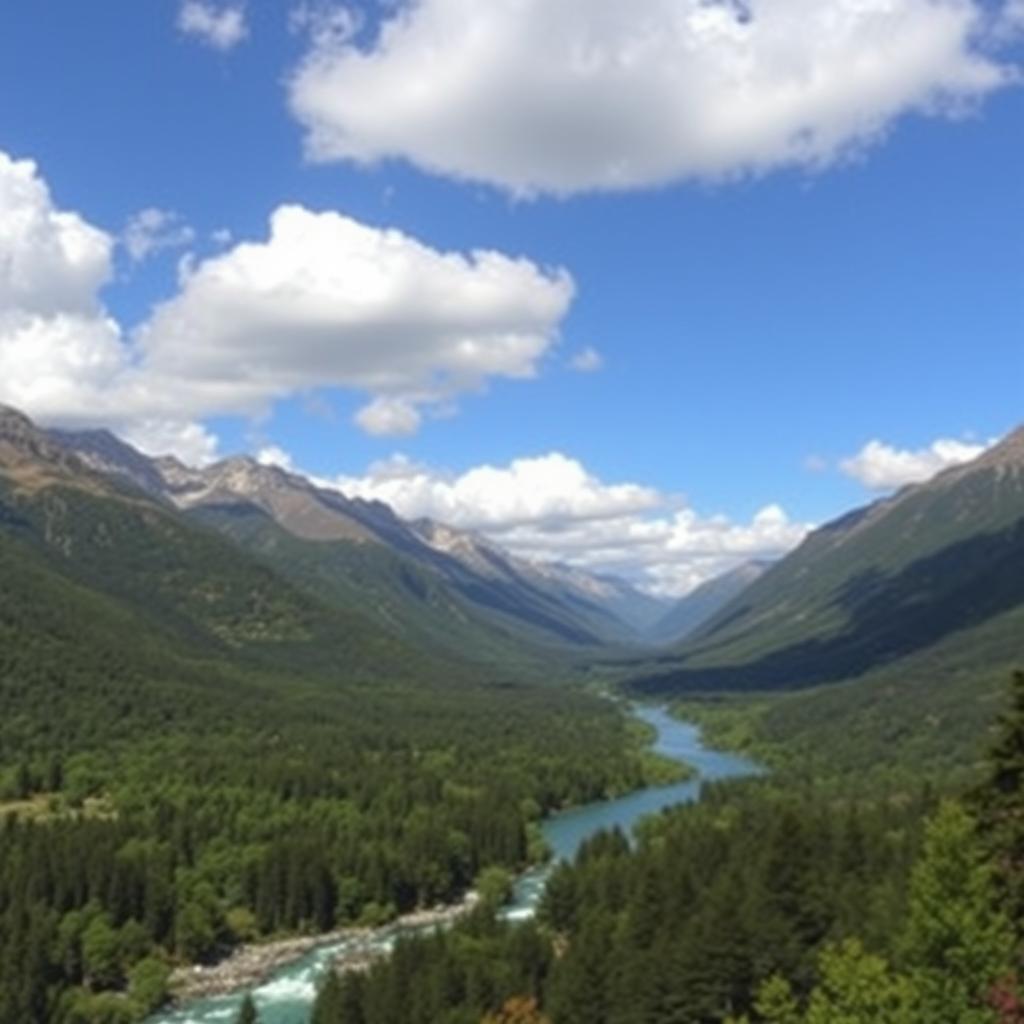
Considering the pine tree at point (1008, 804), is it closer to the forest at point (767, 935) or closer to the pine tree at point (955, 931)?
the forest at point (767, 935)

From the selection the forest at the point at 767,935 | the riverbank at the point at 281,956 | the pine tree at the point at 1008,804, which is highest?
the pine tree at the point at 1008,804

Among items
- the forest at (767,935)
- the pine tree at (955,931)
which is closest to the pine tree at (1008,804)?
the forest at (767,935)

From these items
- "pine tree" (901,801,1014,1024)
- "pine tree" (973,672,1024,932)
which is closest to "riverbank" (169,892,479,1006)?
"pine tree" (901,801,1014,1024)

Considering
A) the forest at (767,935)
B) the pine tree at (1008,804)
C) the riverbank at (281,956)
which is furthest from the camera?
the riverbank at (281,956)

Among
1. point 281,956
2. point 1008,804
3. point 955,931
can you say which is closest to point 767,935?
point 955,931

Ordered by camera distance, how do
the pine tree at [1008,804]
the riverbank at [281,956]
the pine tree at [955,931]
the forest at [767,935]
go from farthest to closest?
the riverbank at [281,956], the pine tree at [1008,804], the forest at [767,935], the pine tree at [955,931]

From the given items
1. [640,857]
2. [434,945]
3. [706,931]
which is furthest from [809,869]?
[640,857]
